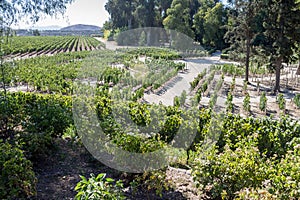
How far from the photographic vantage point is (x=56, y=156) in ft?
20.2

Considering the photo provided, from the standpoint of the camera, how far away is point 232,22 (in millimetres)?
19016

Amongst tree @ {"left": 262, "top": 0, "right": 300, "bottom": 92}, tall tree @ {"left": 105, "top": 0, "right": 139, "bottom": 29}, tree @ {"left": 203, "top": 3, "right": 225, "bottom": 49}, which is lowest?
tree @ {"left": 262, "top": 0, "right": 300, "bottom": 92}

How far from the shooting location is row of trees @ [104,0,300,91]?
15.1m

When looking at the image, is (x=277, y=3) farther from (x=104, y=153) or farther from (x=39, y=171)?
(x=39, y=171)

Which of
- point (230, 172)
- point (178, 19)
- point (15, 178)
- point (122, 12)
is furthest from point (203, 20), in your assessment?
point (15, 178)

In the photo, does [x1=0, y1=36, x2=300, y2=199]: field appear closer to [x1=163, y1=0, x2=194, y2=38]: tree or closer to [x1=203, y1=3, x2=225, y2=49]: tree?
[x1=163, y1=0, x2=194, y2=38]: tree

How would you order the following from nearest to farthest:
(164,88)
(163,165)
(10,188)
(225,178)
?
(10,188)
(225,178)
(163,165)
(164,88)

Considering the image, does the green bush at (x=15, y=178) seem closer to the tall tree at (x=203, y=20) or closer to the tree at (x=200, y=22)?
the tall tree at (x=203, y=20)

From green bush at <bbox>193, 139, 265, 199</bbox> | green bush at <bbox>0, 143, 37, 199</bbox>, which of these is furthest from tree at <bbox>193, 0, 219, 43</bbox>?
green bush at <bbox>0, 143, 37, 199</bbox>

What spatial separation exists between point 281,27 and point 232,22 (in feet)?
13.9

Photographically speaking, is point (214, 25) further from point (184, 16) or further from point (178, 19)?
point (178, 19)

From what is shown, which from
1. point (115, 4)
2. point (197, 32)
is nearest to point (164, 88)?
point (197, 32)

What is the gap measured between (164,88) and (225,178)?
509 inches

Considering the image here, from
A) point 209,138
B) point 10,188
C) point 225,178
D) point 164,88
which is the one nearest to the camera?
point 10,188
